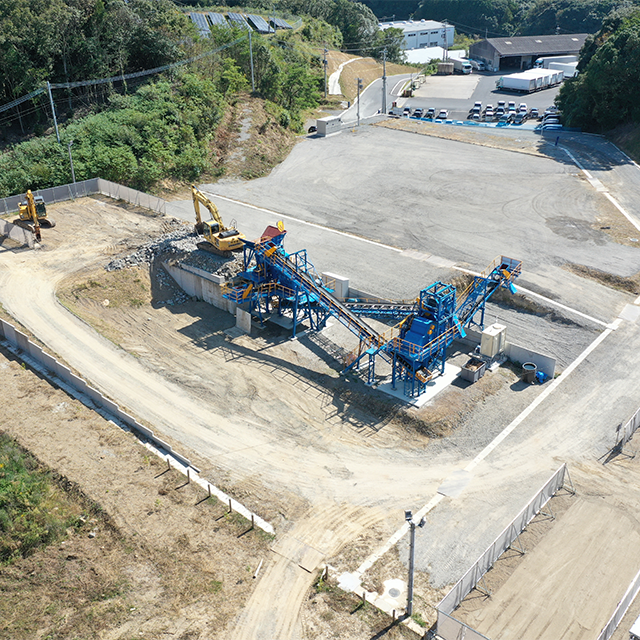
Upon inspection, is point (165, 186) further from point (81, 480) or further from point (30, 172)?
point (81, 480)

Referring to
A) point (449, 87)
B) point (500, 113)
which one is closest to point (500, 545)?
point (500, 113)

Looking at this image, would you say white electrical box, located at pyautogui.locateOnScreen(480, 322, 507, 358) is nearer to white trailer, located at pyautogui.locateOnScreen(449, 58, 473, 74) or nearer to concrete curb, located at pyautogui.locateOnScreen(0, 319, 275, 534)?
concrete curb, located at pyautogui.locateOnScreen(0, 319, 275, 534)

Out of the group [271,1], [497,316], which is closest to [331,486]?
[497,316]

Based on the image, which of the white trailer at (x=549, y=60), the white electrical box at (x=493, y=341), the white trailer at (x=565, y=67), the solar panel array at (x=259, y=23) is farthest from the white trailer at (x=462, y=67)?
the white electrical box at (x=493, y=341)

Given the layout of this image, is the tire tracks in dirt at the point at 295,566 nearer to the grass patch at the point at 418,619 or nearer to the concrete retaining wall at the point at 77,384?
the grass patch at the point at 418,619

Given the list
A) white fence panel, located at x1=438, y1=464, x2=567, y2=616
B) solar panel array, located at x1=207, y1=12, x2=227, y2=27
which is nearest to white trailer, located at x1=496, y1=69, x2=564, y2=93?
solar panel array, located at x1=207, y1=12, x2=227, y2=27

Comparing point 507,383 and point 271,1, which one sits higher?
point 271,1
